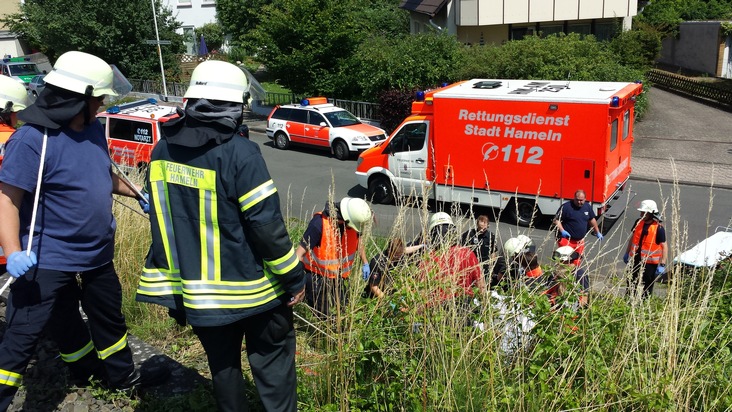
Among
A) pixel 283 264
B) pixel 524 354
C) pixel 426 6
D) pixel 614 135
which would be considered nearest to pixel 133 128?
pixel 614 135

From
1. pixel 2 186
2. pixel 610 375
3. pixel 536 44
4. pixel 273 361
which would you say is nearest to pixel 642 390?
pixel 610 375

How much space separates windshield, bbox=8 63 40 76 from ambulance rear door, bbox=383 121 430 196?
26.6m

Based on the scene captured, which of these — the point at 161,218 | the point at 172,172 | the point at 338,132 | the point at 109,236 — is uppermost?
the point at 172,172

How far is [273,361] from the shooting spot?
337cm

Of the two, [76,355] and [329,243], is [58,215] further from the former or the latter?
[329,243]

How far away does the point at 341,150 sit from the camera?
18.4 metres

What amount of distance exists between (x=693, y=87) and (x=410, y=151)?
16360mm

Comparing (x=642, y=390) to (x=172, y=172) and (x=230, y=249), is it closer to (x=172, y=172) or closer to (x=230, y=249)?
(x=230, y=249)

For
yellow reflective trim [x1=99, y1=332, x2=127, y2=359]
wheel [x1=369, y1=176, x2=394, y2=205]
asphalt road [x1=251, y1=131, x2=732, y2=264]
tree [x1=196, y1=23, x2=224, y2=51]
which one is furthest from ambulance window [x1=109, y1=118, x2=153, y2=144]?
tree [x1=196, y1=23, x2=224, y2=51]

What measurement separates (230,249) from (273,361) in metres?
0.63

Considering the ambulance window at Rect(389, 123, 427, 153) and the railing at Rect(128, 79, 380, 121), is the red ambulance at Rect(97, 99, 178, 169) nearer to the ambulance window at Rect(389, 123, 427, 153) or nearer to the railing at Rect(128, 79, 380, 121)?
the railing at Rect(128, 79, 380, 121)

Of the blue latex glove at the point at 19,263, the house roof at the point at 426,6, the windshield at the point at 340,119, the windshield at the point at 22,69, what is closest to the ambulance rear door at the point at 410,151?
the windshield at the point at 340,119

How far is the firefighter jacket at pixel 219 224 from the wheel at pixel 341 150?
15070 mm

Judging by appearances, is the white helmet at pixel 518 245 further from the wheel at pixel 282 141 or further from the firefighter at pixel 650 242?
the wheel at pixel 282 141
